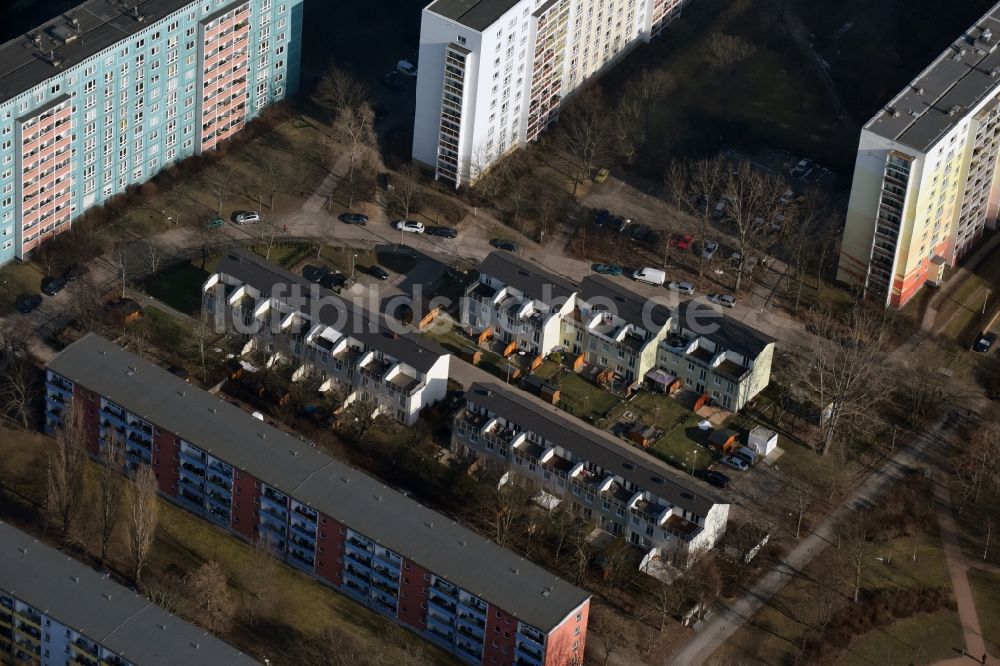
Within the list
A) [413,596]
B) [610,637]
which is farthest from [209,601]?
[610,637]

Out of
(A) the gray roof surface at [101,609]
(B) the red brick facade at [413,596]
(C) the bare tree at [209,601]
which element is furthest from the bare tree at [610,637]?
(A) the gray roof surface at [101,609]

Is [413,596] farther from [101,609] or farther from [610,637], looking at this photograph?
[101,609]

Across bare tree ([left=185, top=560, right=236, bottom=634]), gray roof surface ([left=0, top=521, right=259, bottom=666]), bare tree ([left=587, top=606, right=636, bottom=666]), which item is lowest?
bare tree ([left=587, top=606, right=636, bottom=666])

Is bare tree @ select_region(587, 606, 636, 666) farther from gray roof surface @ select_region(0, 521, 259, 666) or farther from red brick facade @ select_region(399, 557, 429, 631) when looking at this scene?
gray roof surface @ select_region(0, 521, 259, 666)

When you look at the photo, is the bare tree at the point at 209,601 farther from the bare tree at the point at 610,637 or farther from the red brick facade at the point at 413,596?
the bare tree at the point at 610,637

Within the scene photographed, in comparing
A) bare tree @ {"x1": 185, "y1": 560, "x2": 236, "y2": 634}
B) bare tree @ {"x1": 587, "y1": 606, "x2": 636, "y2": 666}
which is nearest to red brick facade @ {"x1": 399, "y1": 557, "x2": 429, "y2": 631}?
bare tree @ {"x1": 587, "y1": 606, "x2": 636, "y2": 666}

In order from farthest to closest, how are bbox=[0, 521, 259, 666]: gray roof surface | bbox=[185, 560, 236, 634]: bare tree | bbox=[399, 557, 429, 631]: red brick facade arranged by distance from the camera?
bbox=[399, 557, 429, 631]: red brick facade, bbox=[185, 560, 236, 634]: bare tree, bbox=[0, 521, 259, 666]: gray roof surface

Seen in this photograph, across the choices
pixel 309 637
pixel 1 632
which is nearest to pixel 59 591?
pixel 1 632

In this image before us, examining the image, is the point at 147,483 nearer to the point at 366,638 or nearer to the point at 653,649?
the point at 366,638
